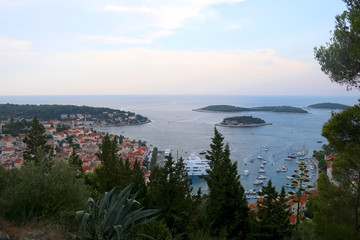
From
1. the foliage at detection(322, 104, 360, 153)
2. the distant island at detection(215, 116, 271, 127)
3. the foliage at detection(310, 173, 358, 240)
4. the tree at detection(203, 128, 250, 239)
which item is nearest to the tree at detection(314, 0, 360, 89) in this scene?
the foliage at detection(322, 104, 360, 153)

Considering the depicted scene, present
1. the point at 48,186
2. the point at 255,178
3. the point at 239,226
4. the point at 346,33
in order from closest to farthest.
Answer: the point at 48,186, the point at 346,33, the point at 239,226, the point at 255,178

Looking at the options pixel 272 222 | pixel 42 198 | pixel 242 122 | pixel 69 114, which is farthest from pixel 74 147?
pixel 242 122

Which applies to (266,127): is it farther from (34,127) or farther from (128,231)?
(128,231)

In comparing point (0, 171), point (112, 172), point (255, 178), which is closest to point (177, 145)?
point (255, 178)

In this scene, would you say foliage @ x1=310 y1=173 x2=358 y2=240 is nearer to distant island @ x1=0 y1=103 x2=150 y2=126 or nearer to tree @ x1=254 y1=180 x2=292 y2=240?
tree @ x1=254 y1=180 x2=292 y2=240

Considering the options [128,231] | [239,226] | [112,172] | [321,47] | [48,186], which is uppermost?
[321,47]

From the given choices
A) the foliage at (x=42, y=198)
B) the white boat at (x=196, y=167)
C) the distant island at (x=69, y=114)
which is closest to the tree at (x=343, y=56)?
the foliage at (x=42, y=198)

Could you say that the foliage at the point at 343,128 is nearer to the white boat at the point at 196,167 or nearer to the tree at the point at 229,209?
the tree at the point at 229,209
